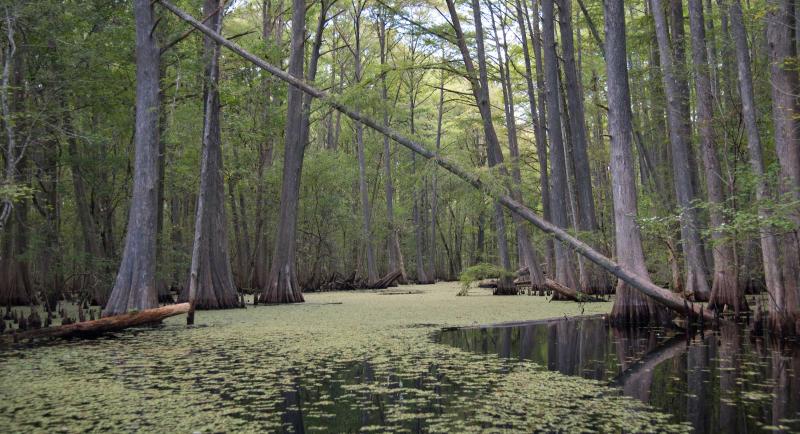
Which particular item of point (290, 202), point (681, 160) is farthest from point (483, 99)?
point (290, 202)

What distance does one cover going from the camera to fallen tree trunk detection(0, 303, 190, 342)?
5.34 meters

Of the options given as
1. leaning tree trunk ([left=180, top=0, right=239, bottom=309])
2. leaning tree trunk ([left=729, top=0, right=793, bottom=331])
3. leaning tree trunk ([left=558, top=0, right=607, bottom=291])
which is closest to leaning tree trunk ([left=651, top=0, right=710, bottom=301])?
leaning tree trunk ([left=558, top=0, right=607, bottom=291])

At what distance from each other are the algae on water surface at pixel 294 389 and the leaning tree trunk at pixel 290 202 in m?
4.67

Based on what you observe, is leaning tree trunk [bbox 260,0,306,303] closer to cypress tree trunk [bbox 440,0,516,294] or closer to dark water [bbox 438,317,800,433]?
cypress tree trunk [bbox 440,0,516,294]

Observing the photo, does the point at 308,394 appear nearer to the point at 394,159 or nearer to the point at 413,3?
the point at 413,3

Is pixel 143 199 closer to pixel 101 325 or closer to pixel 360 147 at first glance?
pixel 101 325

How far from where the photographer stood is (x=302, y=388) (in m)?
3.35

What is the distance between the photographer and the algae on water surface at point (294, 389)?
2615mm

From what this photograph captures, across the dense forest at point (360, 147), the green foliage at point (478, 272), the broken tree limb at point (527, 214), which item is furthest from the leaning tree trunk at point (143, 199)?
the green foliage at point (478, 272)

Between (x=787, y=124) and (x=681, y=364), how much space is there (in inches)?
107

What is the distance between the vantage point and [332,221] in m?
22.1

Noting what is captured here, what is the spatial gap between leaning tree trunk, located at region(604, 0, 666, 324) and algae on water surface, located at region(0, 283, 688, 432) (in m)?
2.41

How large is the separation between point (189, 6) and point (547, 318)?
844 centimetres

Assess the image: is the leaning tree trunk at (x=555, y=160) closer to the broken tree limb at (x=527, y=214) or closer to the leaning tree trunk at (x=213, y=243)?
the broken tree limb at (x=527, y=214)
